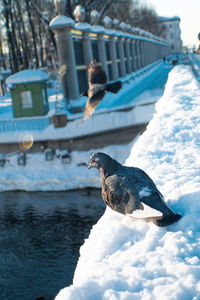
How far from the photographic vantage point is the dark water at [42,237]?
8.91 m

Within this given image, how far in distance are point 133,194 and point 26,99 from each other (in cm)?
1596

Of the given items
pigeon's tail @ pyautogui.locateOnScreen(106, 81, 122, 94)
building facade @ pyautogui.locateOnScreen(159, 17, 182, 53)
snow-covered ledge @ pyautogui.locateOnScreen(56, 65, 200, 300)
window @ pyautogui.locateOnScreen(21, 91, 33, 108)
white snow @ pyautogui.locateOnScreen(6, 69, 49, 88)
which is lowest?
snow-covered ledge @ pyautogui.locateOnScreen(56, 65, 200, 300)

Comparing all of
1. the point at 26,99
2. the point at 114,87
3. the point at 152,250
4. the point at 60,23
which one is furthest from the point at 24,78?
the point at 152,250

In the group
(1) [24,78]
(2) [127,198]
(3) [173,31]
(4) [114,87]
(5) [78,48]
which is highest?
(3) [173,31]

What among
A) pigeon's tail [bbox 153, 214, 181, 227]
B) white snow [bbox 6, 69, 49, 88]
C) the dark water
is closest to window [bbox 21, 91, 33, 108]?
white snow [bbox 6, 69, 49, 88]

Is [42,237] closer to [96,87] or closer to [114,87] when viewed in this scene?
[96,87]

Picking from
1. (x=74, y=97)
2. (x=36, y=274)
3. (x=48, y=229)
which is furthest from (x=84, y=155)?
(x=36, y=274)

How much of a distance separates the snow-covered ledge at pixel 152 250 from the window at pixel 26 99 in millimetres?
14169

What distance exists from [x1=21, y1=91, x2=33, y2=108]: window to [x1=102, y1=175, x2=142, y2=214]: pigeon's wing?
15.5 metres

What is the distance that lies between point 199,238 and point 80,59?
18548mm

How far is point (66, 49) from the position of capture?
1842 cm

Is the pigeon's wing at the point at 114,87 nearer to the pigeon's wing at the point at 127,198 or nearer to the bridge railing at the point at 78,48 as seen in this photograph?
the pigeon's wing at the point at 127,198

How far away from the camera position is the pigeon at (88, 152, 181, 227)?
357 cm

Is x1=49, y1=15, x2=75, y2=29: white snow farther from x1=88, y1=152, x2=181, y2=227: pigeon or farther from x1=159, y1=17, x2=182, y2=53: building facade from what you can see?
x1=159, y1=17, x2=182, y2=53: building facade
